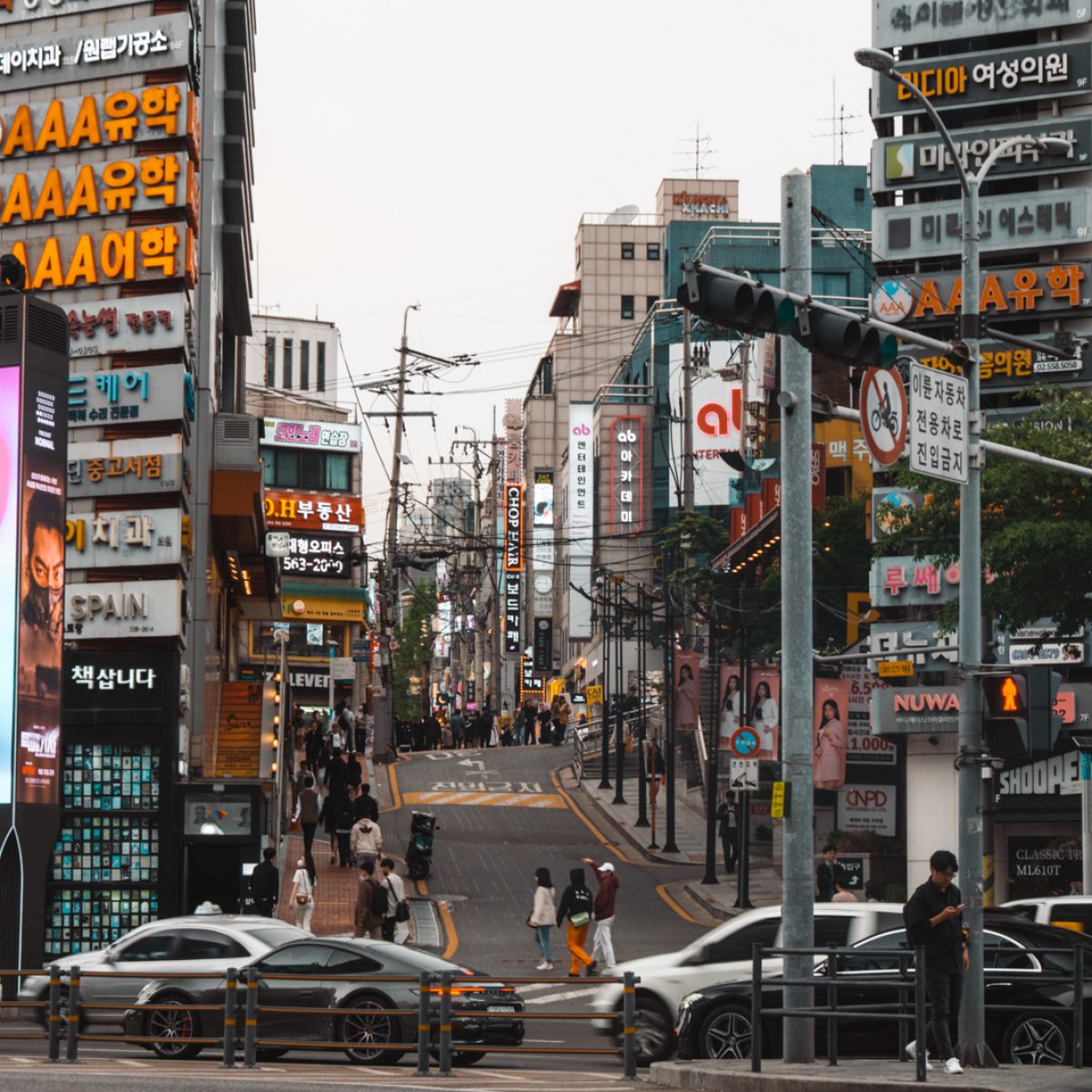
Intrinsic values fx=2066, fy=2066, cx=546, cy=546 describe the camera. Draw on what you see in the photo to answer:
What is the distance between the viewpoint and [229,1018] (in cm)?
2014

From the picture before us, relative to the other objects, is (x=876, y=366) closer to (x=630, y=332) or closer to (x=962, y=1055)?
(x=962, y=1055)

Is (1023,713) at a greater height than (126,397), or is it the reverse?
(126,397)

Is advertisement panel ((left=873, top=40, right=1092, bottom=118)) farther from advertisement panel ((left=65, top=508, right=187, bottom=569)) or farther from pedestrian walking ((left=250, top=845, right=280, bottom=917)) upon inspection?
pedestrian walking ((left=250, top=845, right=280, bottom=917))

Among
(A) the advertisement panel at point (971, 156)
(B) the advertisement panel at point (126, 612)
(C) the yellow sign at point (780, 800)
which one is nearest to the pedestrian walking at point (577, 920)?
(B) the advertisement panel at point (126, 612)

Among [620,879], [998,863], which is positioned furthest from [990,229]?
[620,879]

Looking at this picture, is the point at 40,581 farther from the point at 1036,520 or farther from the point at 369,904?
the point at 1036,520

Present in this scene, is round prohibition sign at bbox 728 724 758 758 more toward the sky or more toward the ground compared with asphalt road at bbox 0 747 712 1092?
more toward the sky

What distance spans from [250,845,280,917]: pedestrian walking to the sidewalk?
937 cm

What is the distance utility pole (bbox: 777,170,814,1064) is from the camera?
17.7 metres

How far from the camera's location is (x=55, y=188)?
38250mm

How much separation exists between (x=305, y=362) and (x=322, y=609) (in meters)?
65.4

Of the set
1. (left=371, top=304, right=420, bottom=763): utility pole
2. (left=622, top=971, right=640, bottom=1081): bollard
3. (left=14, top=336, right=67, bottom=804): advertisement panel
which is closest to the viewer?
(left=622, top=971, right=640, bottom=1081): bollard

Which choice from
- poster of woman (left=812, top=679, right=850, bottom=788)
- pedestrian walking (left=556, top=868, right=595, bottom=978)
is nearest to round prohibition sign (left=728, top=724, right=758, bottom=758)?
poster of woman (left=812, top=679, right=850, bottom=788)

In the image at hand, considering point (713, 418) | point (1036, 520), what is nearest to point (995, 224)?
point (1036, 520)
